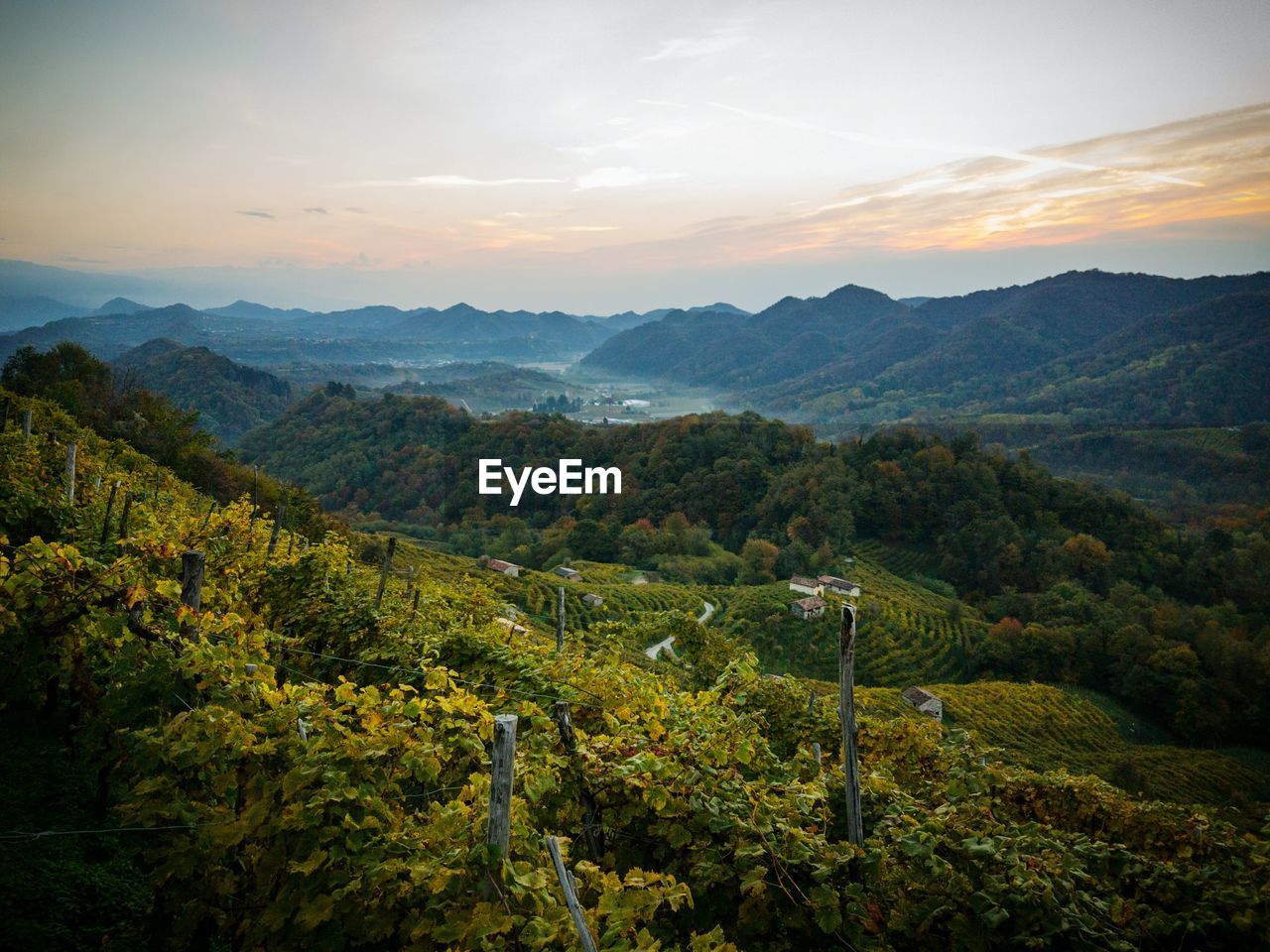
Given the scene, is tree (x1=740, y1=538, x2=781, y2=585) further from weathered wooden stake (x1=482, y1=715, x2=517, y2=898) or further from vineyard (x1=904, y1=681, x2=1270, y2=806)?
weathered wooden stake (x1=482, y1=715, x2=517, y2=898)

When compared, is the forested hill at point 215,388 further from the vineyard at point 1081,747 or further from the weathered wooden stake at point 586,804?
the weathered wooden stake at point 586,804

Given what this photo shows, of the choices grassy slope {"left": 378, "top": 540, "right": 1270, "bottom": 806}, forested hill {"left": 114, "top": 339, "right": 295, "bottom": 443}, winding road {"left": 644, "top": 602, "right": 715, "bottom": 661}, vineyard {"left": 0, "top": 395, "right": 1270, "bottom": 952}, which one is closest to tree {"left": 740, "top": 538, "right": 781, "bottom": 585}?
grassy slope {"left": 378, "top": 540, "right": 1270, "bottom": 806}

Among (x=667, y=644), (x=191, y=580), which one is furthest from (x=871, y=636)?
(x=191, y=580)

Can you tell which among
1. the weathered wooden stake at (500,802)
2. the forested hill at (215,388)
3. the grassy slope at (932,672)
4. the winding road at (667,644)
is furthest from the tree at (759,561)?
the forested hill at (215,388)

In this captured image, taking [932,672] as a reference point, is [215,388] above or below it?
above

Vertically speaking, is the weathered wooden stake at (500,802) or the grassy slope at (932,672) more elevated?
the weathered wooden stake at (500,802)

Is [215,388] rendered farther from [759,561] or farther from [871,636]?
[871,636]
